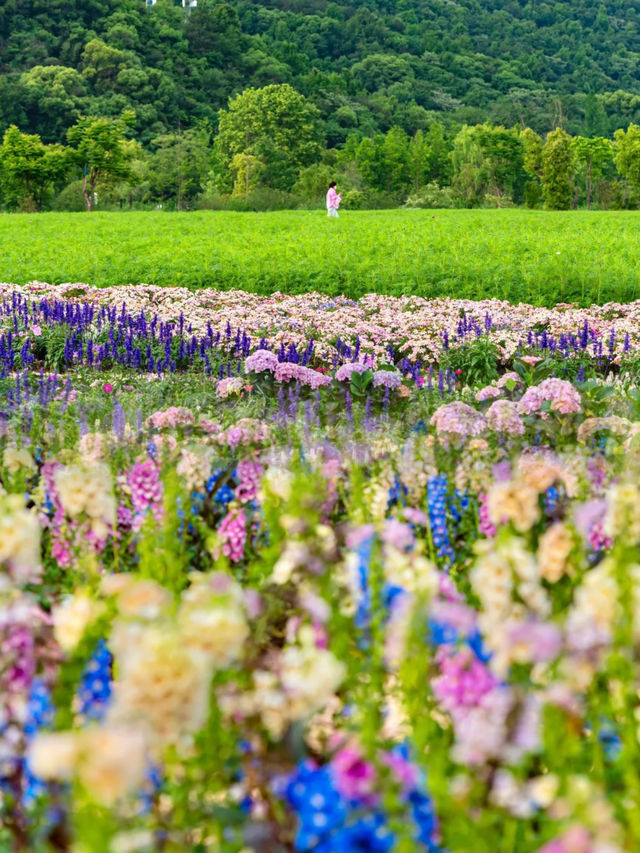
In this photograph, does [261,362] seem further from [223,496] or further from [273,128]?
[273,128]

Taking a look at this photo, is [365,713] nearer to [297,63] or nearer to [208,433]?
[208,433]

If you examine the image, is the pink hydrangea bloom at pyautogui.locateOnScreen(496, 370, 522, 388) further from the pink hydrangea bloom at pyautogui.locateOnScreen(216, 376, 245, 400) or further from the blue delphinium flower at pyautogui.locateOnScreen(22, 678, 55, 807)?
the blue delphinium flower at pyautogui.locateOnScreen(22, 678, 55, 807)

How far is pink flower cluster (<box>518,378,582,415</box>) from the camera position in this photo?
4.81 metres

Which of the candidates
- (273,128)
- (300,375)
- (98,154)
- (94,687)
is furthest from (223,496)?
(273,128)

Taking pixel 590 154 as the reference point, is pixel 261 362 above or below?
below

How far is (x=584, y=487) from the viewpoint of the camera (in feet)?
10.3

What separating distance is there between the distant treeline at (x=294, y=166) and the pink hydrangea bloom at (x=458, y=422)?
3404cm

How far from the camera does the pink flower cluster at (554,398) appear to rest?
4.81 meters

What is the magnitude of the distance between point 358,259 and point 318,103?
2875 inches

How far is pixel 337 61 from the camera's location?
109 m

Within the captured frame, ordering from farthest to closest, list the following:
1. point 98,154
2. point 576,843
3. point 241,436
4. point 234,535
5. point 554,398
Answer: point 98,154 → point 554,398 → point 241,436 → point 234,535 → point 576,843

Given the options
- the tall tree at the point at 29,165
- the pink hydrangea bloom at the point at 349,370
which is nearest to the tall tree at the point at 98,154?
the tall tree at the point at 29,165

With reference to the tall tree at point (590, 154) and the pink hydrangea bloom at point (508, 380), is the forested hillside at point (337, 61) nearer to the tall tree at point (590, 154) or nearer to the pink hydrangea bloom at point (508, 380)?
the tall tree at point (590, 154)

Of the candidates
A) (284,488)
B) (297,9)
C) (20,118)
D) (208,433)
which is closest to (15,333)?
(208,433)
